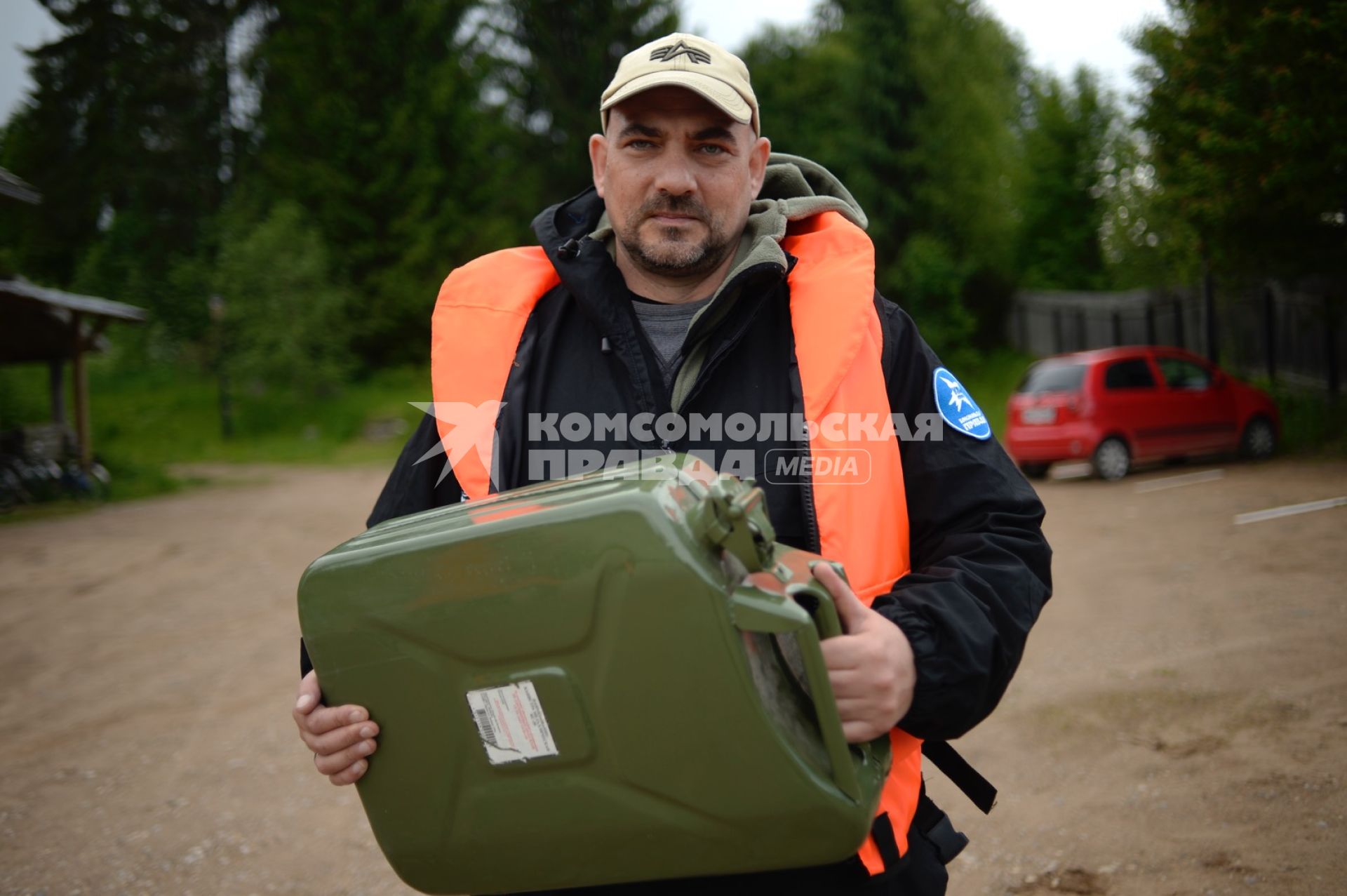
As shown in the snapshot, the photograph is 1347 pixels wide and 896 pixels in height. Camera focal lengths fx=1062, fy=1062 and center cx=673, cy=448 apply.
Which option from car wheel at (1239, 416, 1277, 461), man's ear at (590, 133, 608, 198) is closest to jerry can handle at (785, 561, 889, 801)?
man's ear at (590, 133, 608, 198)

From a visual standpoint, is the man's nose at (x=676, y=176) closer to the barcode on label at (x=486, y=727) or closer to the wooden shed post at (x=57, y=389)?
the barcode on label at (x=486, y=727)

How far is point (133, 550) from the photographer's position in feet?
37.2

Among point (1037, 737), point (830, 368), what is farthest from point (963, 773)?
point (1037, 737)

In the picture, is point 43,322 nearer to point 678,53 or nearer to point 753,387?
point 678,53

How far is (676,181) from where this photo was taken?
207cm

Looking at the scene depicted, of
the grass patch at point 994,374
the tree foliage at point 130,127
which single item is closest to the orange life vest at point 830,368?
the grass patch at point 994,374

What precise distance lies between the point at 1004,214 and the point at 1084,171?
620 cm

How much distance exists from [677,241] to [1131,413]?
11623mm

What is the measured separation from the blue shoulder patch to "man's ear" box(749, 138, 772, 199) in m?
0.60

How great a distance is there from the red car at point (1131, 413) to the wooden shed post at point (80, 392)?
14166 millimetres

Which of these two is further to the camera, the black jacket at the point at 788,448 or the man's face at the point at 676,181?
the man's face at the point at 676,181

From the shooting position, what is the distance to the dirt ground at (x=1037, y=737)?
373 centimetres

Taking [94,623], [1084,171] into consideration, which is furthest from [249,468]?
[1084,171]

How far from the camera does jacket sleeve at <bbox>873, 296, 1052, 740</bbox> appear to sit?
1690 millimetres
